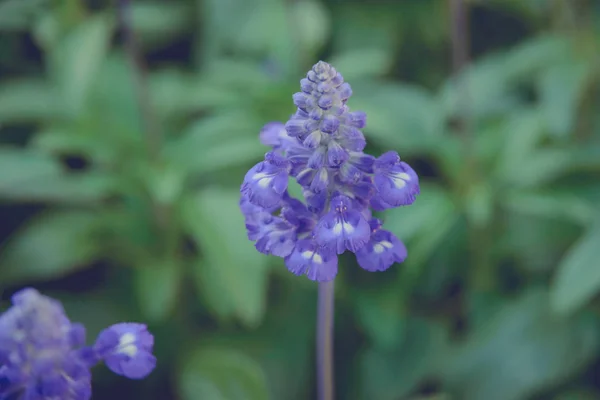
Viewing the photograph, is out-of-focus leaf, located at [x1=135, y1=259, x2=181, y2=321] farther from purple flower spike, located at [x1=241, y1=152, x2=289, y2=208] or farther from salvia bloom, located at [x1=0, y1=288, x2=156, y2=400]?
purple flower spike, located at [x1=241, y1=152, x2=289, y2=208]

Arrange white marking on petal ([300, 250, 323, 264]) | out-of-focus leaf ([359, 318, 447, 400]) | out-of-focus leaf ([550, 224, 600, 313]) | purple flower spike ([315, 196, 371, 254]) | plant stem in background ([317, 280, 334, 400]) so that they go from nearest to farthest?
purple flower spike ([315, 196, 371, 254]) < white marking on petal ([300, 250, 323, 264]) < plant stem in background ([317, 280, 334, 400]) < out-of-focus leaf ([550, 224, 600, 313]) < out-of-focus leaf ([359, 318, 447, 400])

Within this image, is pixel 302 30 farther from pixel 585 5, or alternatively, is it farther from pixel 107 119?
pixel 585 5

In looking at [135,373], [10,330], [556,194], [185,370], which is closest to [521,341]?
[556,194]

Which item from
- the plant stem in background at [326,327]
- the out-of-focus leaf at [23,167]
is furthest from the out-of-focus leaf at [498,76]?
the out-of-focus leaf at [23,167]

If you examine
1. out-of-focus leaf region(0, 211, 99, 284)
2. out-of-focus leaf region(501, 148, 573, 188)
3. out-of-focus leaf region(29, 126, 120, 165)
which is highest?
out-of-focus leaf region(29, 126, 120, 165)

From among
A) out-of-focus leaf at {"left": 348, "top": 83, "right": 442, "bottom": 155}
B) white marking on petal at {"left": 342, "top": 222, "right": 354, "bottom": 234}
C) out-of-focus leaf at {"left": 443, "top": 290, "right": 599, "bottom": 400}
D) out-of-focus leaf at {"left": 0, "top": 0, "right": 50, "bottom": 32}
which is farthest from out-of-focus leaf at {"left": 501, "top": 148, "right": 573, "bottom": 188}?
out-of-focus leaf at {"left": 0, "top": 0, "right": 50, "bottom": 32}

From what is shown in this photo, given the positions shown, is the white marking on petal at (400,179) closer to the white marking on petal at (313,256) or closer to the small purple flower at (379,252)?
the small purple flower at (379,252)
